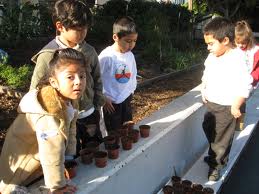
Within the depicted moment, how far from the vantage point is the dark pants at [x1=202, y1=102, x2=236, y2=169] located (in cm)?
386

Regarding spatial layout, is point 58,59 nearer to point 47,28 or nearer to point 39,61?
point 39,61

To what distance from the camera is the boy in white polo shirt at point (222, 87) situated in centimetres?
365

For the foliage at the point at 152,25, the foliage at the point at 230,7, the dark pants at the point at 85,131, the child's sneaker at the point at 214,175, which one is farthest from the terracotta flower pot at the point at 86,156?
the foliage at the point at 230,7

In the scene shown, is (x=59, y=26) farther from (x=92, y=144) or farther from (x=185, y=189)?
(x=185, y=189)

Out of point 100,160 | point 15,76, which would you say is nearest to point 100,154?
point 100,160

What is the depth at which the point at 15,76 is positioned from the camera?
6.79 metres

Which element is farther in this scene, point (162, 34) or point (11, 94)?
point (162, 34)

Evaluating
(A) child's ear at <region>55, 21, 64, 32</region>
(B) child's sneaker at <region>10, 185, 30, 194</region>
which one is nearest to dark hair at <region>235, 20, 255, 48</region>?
(A) child's ear at <region>55, 21, 64, 32</region>

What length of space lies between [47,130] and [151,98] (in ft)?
17.1

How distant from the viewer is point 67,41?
3086 millimetres

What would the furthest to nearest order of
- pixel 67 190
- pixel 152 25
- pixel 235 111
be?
1. pixel 152 25
2. pixel 235 111
3. pixel 67 190

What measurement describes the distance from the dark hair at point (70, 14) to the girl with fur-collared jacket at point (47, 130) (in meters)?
0.46

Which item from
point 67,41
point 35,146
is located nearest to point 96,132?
point 67,41

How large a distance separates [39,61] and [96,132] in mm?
904
